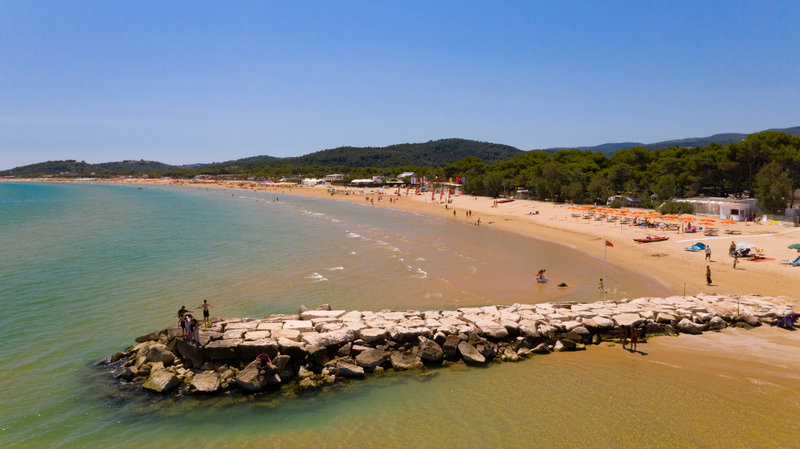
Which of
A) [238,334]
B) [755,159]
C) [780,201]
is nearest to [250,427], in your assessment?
[238,334]

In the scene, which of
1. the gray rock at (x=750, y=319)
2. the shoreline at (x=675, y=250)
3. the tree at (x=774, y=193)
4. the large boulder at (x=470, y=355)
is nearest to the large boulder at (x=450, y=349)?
the large boulder at (x=470, y=355)

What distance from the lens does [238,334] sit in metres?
13.9

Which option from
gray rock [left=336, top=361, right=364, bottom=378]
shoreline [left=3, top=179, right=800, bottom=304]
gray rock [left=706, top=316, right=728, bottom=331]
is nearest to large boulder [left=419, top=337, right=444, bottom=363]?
gray rock [left=336, top=361, right=364, bottom=378]

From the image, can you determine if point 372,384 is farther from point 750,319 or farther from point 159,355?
point 750,319

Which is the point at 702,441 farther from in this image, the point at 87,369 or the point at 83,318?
the point at 83,318

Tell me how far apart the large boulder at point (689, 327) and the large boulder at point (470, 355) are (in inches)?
325

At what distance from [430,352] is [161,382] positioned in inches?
327

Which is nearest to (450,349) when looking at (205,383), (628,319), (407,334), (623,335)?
(407,334)

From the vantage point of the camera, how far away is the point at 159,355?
13398 mm

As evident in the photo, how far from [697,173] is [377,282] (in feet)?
194

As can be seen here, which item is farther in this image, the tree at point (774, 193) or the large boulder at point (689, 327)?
the tree at point (774, 193)

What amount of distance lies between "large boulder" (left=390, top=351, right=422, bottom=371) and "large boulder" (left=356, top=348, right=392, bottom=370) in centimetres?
24

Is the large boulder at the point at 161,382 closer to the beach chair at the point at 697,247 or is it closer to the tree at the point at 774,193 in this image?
the beach chair at the point at 697,247

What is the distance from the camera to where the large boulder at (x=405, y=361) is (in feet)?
45.1
